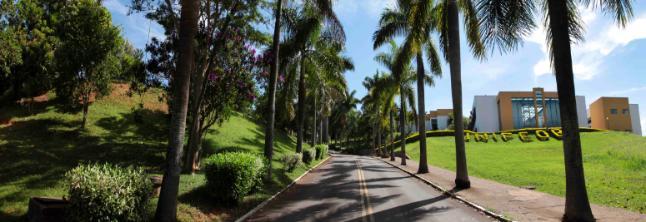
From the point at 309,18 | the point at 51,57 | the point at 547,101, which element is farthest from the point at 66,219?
the point at 547,101

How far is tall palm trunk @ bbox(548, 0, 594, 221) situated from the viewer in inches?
381

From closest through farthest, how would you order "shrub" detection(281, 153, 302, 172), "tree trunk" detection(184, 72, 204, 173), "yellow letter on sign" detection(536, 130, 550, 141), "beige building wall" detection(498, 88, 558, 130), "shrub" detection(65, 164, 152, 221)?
"shrub" detection(65, 164, 152, 221)
"tree trunk" detection(184, 72, 204, 173)
"shrub" detection(281, 153, 302, 172)
"yellow letter on sign" detection(536, 130, 550, 141)
"beige building wall" detection(498, 88, 558, 130)

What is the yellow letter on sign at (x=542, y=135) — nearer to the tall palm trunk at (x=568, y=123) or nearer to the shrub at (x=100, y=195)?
the tall palm trunk at (x=568, y=123)

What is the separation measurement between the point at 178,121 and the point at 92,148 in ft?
46.1

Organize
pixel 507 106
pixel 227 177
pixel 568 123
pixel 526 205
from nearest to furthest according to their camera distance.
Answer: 1. pixel 568 123
2. pixel 227 177
3. pixel 526 205
4. pixel 507 106

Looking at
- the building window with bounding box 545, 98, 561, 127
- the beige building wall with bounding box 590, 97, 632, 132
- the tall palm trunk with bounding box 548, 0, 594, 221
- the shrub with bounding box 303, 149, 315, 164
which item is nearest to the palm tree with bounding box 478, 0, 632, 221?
the tall palm trunk with bounding box 548, 0, 594, 221

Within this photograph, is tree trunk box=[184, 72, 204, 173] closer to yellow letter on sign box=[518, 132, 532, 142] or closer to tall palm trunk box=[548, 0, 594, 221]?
tall palm trunk box=[548, 0, 594, 221]

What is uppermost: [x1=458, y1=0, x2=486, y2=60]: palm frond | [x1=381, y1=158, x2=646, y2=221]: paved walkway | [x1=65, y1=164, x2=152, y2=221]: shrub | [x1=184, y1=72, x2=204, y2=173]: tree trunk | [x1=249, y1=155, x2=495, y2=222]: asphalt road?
[x1=458, y1=0, x2=486, y2=60]: palm frond

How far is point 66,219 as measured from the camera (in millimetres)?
6910

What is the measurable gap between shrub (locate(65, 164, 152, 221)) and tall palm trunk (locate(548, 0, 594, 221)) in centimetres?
964

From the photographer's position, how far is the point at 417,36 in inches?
831

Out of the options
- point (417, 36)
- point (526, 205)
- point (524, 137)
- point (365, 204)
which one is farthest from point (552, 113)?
point (365, 204)

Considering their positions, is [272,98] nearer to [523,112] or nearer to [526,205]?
[526,205]

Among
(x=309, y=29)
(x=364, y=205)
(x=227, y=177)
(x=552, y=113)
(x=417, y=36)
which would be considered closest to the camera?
(x=227, y=177)
